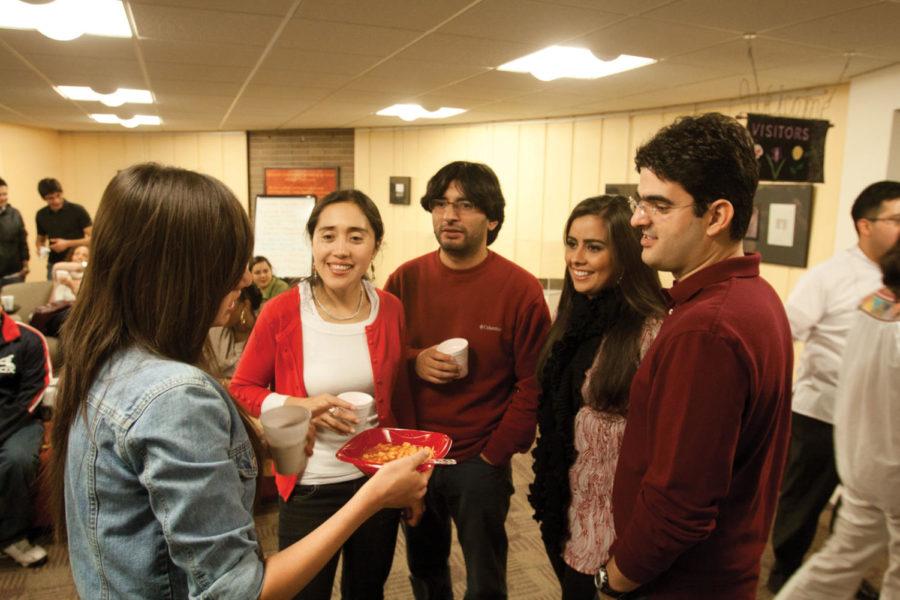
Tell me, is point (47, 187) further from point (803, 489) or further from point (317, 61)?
point (803, 489)

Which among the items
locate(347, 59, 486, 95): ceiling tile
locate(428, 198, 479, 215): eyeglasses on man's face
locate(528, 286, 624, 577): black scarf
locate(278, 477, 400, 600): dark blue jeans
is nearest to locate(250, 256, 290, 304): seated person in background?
locate(347, 59, 486, 95): ceiling tile

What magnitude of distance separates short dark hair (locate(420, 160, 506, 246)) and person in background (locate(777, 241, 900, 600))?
45.8 inches

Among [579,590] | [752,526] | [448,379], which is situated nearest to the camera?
[752,526]

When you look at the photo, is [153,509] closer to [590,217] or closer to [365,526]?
[365,526]

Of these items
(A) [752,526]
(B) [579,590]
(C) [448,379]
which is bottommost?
(B) [579,590]

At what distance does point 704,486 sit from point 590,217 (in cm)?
85

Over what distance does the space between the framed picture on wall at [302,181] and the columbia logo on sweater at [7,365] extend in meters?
5.46

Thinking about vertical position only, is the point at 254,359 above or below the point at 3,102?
below

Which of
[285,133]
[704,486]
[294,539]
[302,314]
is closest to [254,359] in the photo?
[302,314]

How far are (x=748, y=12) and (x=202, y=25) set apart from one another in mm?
2574

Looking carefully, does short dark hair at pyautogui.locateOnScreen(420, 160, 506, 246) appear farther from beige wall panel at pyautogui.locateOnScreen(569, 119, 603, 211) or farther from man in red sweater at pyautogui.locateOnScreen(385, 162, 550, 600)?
beige wall panel at pyautogui.locateOnScreen(569, 119, 603, 211)

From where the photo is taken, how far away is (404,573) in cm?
274

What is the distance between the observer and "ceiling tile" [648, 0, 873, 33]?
2.44m

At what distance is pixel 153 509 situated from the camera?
803 millimetres
